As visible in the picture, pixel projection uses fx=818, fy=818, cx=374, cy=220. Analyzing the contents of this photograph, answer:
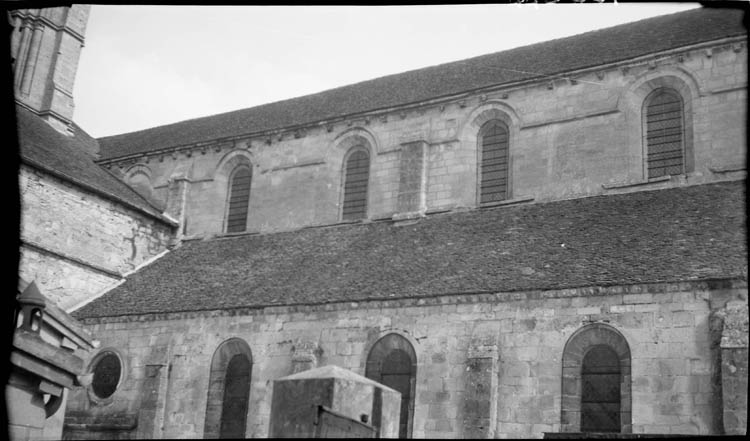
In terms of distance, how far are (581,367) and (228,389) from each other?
31.5ft

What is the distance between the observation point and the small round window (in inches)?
926

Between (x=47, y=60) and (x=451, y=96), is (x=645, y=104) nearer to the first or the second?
(x=451, y=96)

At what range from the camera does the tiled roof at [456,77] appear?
23469 mm

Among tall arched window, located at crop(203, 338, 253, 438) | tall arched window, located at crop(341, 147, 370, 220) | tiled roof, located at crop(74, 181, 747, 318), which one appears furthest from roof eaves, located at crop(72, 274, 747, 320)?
tall arched window, located at crop(341, 147, 370, 220)

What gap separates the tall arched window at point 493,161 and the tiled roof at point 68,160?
1161 centimetres

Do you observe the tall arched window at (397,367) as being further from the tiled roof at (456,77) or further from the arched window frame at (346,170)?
the tiled roof at (456,77)

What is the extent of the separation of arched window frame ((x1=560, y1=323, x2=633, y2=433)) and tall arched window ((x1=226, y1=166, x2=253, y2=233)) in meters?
14.8

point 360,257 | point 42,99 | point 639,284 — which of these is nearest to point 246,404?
point 360,257

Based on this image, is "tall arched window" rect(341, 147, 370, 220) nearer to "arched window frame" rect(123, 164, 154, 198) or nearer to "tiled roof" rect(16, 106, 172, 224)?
"tiled roof" rect(16, 106, 172, 224)

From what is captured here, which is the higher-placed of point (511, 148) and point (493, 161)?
point (511, 148)

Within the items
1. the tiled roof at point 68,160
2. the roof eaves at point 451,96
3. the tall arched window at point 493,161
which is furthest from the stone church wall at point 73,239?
the tall arched window at point 493,161

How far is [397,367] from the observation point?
1958 cm

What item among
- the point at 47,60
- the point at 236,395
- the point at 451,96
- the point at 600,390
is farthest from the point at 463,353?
the point at 47,60

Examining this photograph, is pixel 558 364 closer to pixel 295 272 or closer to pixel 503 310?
pixel 503 310
